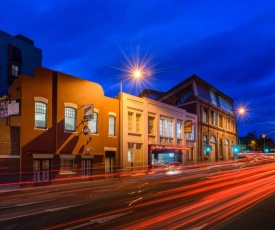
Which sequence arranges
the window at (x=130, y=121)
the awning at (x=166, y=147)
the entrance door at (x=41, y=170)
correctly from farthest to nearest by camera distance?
the awning at (x=166, y=147) < the window at (x=130, y=121) < the entrance door at (x=41, y=170)

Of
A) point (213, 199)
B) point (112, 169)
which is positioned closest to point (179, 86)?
point (112, 169)

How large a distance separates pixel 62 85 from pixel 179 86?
27182 millimetres

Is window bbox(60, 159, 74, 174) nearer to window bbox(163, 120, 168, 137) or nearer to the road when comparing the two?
the road

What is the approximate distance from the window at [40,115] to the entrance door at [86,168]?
16.6 feet

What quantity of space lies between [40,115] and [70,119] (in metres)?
2.94

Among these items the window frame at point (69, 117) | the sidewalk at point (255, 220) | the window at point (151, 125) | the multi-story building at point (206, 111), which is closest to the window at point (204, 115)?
the multi-story building at point (206, 111)

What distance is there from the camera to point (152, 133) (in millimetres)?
38750

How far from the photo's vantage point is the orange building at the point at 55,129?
80.5 ft

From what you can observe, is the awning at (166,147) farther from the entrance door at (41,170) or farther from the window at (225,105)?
the window at (225,105)

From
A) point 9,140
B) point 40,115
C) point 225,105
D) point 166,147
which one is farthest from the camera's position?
point 225,105

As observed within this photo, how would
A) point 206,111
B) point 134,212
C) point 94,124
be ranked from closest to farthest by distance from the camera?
point 134,212
point 94,124
point 206,111

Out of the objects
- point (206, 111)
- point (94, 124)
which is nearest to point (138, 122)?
point (94, 124)

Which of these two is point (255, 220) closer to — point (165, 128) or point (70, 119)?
point (70, 119)

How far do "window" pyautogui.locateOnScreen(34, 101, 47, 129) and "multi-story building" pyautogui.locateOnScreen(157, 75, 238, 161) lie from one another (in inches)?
1040
